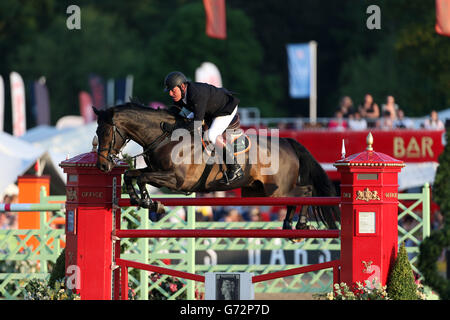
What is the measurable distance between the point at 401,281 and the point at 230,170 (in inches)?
91.2

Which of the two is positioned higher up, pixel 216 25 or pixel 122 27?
pixel 122 27

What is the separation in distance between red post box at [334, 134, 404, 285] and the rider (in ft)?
5.61

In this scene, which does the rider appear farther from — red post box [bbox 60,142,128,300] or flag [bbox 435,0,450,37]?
flag [bbox 435,0,450,37]

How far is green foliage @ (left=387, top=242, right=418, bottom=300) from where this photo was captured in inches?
291

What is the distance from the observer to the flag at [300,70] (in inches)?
1255

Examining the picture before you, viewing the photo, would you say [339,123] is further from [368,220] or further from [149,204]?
[368,220]

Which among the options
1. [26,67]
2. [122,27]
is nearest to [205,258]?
A: [26,67]

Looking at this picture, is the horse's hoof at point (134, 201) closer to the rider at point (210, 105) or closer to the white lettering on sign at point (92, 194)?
the white lettering on sign at point (92, 194)

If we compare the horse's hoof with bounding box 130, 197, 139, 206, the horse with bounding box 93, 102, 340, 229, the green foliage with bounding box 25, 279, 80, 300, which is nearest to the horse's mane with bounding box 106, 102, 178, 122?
the horse with bounding box 93, 102, 340, 229

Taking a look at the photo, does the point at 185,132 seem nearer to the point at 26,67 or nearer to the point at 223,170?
the point at 223,170

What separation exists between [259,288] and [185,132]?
3.36m

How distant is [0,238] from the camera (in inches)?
415

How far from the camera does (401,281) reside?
24.3ft

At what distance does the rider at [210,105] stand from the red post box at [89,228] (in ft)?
3.64
